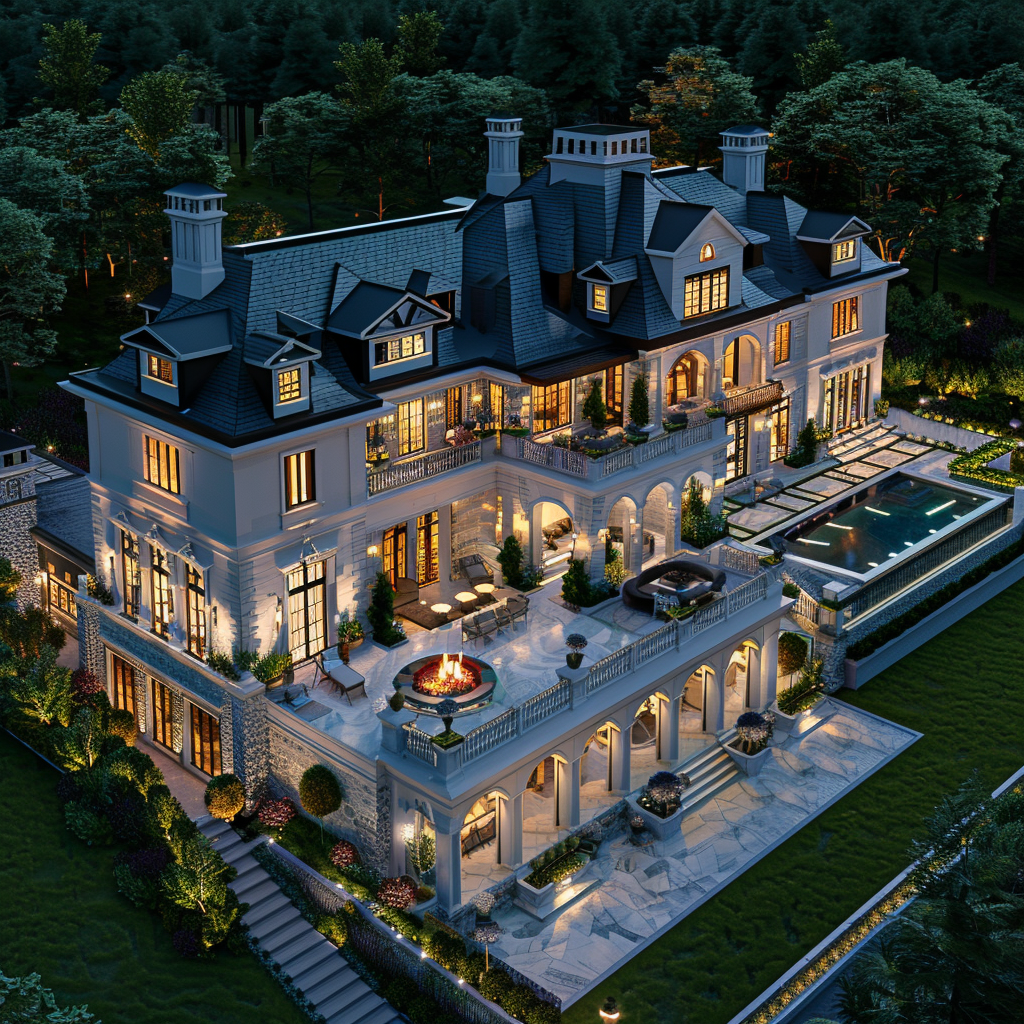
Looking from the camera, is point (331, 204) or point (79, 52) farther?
A: point (331, 204)

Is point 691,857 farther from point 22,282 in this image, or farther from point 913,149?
point 913,149

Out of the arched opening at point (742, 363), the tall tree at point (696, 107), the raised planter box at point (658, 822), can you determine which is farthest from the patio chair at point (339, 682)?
the tall tree at point (696, 107)

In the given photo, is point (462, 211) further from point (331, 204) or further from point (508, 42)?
point (508, 42)

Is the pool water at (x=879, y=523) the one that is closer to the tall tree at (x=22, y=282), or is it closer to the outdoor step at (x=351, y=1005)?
the outdoor step at (x=351, y=1005)

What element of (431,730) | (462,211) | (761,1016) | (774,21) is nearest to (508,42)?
(774,21)

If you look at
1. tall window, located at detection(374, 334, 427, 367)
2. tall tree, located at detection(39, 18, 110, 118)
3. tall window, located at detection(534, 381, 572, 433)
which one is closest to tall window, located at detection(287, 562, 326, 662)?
tall window, located at detection(374, 334, 427, 367)

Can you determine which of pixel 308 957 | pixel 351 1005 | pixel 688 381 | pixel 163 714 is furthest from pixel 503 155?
pixel 351 1005

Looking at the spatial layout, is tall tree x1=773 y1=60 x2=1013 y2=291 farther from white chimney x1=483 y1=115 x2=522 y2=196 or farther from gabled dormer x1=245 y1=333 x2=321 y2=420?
gabled dormer x1=245 y1=333 x2=321 y2=420
